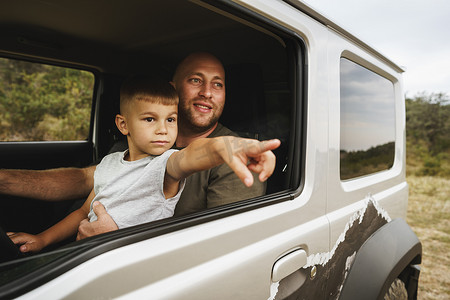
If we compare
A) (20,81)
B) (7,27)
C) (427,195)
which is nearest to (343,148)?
(7,27)

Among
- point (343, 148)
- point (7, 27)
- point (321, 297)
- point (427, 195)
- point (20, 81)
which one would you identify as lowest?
point (427, 195)

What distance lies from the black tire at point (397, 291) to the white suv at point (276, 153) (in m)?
0.02

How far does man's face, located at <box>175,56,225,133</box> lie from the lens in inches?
68.6

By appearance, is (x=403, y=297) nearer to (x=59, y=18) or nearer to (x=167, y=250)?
(x=167, y=250)

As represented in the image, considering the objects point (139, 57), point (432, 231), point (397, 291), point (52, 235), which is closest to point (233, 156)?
point (52, 235)

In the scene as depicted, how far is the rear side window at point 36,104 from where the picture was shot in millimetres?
10609

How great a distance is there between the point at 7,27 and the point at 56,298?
226 centimetres

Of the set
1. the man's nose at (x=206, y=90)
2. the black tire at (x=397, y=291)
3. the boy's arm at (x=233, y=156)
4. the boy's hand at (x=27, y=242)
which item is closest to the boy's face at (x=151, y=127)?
the boy's arm at (x=233, y=156)

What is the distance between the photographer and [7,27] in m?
2.23

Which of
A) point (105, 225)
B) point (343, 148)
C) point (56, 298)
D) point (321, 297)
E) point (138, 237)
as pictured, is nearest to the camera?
point (56, 298)

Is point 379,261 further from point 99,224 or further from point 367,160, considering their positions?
point 99,224

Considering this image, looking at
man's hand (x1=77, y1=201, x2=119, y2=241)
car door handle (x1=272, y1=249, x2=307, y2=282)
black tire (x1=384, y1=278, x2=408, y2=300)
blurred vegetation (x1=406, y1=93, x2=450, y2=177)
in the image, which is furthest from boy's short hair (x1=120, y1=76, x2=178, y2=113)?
blurred vegetation (x1=406, y1=93, x2=450, y2=177)

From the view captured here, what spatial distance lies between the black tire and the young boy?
4.41ft

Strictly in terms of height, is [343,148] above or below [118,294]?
above
